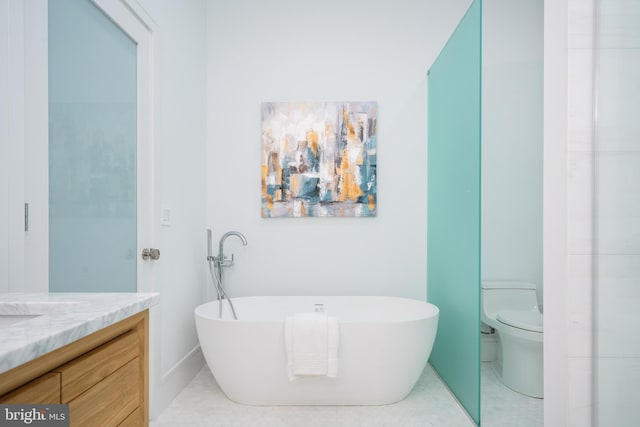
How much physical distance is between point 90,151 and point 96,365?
4.01ft

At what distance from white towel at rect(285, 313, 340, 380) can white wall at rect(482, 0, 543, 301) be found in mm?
999

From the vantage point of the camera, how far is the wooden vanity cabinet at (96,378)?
61cm

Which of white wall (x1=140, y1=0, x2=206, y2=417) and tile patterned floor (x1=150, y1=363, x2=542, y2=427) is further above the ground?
white wall (x1=140, y1=0, x2=206, y2=417)

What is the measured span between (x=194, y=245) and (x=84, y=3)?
1635 mm

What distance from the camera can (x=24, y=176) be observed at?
131 cm

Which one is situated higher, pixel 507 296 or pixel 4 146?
pixel 4 146

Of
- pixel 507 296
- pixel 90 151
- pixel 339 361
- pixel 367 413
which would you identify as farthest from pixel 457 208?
pixel 90 151

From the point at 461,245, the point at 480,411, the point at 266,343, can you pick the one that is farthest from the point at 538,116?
the point at 266,343

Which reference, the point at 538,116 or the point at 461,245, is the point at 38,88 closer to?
the point at 461,245

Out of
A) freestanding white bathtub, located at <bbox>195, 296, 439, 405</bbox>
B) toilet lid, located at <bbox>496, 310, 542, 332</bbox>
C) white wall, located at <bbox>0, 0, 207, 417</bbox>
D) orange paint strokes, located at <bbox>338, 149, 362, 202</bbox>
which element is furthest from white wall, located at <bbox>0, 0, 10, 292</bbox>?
toilet lid, located at <bbox>496, 310, 542, 332</bbox>

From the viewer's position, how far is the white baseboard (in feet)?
7.17

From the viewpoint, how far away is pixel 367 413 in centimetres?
224

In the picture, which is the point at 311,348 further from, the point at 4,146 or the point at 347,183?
the point at 4,146

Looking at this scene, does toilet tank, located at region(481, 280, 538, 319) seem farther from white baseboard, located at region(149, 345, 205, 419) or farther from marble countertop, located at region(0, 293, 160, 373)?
marble countertop, located at region(0, 293, 160, 373)
